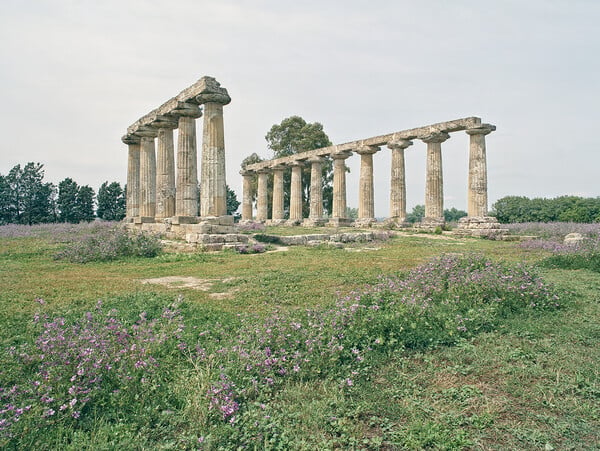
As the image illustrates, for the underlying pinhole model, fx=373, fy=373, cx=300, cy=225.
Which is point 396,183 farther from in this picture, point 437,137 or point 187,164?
point 187,164

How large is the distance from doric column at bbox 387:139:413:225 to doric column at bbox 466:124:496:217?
212 inches

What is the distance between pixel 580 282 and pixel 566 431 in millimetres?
6225

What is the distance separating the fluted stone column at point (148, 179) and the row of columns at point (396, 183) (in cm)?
1590

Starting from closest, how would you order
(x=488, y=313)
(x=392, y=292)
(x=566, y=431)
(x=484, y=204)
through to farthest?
(x=566, y=431)
(x=488, y=313)
(x=392, y=292)
(x=484, y=204)

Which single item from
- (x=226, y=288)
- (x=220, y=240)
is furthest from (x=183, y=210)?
(x=226, y=288)

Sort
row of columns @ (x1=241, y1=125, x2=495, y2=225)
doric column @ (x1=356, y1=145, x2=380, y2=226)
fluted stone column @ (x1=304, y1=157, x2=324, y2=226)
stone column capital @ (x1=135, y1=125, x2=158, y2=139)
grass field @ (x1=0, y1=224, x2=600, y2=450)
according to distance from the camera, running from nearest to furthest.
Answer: grass field @ (x1=0, y1=224, x2=600, y2=450)
stone column capital @ (x1=135, y1=125, x2=158, y2=139)
row of columns @ (x1=241, y1=125, x2=495, y2=225)
doric column @ (x1=356, y1=145, x2=380, y2=226)
fluted stone column @ (x1=304, y1=157, x2=324, y2=226)

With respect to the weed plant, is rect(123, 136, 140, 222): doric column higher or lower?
higher

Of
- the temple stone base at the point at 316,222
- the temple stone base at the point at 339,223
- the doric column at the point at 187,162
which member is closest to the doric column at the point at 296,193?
the temple stone base at the point at 316,222

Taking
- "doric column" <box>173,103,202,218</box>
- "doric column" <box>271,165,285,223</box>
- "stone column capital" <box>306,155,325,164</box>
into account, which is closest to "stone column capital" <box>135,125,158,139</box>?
"doric column" <box>173,103,202,218</box>

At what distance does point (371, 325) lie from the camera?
4879 mm

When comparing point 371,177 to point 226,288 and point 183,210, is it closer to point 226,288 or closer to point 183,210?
point 183,210

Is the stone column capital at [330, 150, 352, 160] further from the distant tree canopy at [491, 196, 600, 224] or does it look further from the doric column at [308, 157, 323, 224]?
the distant tree canopy at [491, 196, 600, 224]

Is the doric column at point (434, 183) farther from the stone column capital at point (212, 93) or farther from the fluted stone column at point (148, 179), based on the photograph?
the fluted stone column at point (148, 179)

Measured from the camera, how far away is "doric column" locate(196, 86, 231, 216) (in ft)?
55.9
